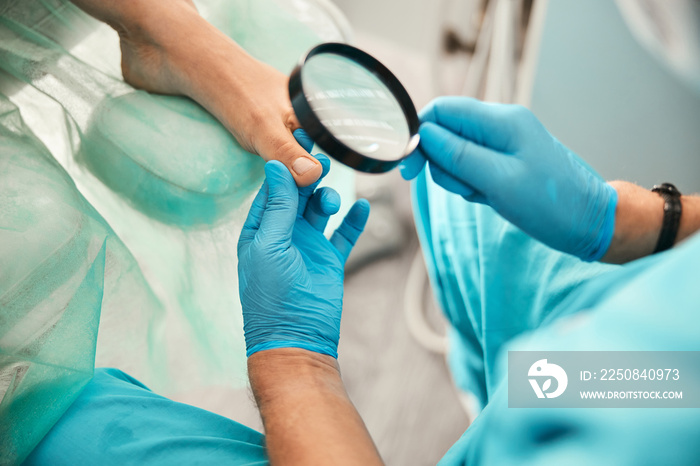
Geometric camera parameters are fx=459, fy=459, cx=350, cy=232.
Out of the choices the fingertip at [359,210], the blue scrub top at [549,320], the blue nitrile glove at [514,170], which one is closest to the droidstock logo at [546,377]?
the blue scrub top at [549,320]

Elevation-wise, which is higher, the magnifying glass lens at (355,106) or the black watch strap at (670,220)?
the magnifying glass lens at (355,106)

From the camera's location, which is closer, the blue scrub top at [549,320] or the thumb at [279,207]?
the blue scrub top at [549,320]

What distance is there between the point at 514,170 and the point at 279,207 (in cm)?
43

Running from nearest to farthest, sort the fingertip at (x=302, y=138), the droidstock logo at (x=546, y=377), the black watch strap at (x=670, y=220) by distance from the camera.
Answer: the droidstock logo at (x=546, y=377), the fingertip at (x=302, y=138), the black watch strap at (x=670, y=220)

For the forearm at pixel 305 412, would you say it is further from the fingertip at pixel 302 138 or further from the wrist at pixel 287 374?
the fingertip at pixel 302 138

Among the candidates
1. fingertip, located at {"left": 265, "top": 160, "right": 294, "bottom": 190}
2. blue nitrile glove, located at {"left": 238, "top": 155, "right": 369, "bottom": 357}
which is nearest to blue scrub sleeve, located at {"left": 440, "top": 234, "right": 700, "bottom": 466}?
blue nitrile glove, located at {"left": 238, "top": 155, "right": 369, "bottom": 357}

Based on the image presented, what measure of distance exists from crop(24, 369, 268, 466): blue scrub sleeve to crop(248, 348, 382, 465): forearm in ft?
0.32

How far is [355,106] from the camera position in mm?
783

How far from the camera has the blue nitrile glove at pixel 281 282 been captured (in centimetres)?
73

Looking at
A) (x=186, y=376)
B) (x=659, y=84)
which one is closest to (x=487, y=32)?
(x=659, y=84)

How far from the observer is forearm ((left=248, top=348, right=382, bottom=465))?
578 mm

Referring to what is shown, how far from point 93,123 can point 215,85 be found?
0.74 ft

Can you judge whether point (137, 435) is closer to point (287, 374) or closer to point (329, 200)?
point (287, 374)

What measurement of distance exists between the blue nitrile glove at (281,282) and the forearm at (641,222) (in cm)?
58
